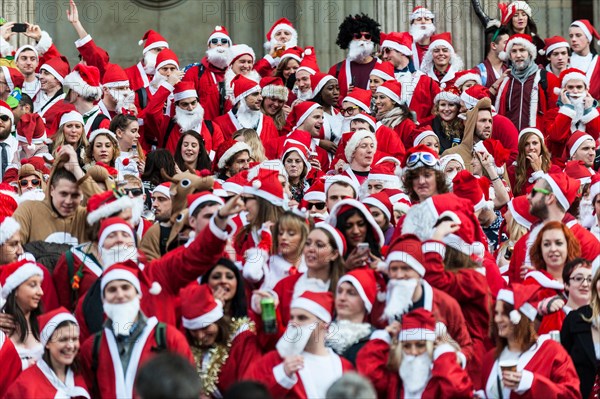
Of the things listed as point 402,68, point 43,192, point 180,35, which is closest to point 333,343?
point 43,192

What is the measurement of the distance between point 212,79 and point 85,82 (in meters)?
1.55

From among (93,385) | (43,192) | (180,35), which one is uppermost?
(180,35)

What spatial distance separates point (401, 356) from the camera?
10492 mm

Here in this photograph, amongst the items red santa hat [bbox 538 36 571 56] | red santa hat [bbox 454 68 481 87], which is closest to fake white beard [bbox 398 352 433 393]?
red santa hat [bbox 454 68 481 87]

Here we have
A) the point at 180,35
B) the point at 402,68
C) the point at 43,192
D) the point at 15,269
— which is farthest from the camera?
the point at 180,35

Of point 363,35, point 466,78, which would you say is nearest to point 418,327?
point 466,78

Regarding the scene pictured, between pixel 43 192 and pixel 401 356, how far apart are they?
4.30 m

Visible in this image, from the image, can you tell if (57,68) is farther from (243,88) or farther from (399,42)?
(399,42)

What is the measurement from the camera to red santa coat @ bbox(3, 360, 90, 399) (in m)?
10.5

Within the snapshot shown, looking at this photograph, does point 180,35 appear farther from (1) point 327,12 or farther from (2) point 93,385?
(2) point 93,385

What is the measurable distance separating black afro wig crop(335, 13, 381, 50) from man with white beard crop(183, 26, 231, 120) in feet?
4.80

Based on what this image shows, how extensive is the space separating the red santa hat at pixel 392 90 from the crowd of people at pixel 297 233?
1cm

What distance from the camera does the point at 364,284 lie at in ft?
36.2

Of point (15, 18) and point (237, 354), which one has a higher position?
point (15, 18)
